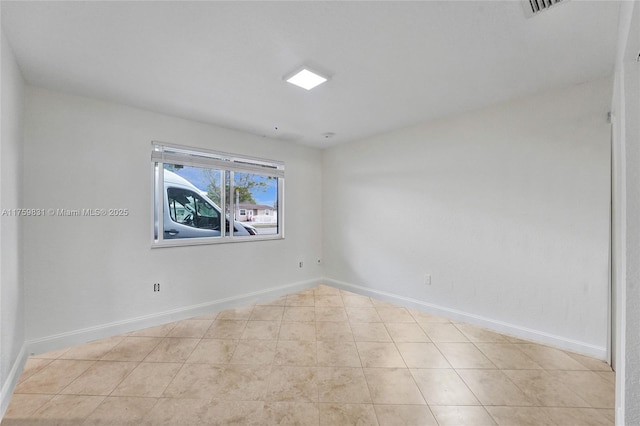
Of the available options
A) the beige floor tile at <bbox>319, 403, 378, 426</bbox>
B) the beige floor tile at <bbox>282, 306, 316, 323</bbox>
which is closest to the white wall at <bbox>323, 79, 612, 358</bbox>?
the beige floor tile at <bbox>282, 306, 316, 323</bbox>

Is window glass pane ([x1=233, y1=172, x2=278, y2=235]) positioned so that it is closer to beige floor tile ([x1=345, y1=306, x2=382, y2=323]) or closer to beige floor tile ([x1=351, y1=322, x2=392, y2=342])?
beige floor tile ([x1=345, y1=306, x2=382, y2=323])

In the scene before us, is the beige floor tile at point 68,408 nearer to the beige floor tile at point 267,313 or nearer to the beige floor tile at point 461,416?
the beige floor tile at point 267,313

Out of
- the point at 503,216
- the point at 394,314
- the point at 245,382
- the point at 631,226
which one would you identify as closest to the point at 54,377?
the point at 245,382

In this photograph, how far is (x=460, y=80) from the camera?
7.99 ft

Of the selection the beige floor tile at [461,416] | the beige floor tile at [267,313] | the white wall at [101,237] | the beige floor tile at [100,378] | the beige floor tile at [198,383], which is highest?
the white wall at [101,237]

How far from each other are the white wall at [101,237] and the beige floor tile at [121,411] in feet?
4.13

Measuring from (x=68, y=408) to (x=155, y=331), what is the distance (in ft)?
3.95

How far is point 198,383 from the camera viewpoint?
208cm

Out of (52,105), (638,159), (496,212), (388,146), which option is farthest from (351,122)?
(52,105)

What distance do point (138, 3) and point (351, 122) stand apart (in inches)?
97.8

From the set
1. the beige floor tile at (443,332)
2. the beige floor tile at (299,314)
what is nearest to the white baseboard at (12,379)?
the beige floor tile at (299,314)

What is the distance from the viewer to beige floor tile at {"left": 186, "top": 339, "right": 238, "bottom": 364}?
7.91 feet

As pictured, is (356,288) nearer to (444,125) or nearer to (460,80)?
(444,125)

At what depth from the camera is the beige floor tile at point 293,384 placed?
6.33 ft
